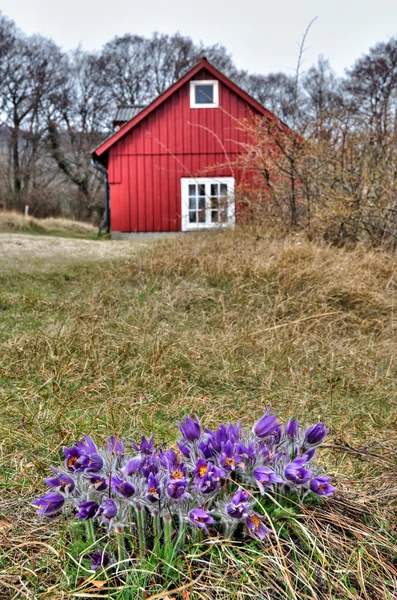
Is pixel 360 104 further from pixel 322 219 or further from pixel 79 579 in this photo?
pixel 79 579

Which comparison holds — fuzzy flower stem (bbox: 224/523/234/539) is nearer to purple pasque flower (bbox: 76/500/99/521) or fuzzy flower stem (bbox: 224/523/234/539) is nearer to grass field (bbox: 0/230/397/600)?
grass field (bbox: 0/230/397/600)

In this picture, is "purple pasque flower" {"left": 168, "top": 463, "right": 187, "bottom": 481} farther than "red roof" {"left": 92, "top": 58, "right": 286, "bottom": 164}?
No

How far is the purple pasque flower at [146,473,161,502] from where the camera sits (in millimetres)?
1079

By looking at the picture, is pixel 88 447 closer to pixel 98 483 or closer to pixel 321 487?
pixel 98 483

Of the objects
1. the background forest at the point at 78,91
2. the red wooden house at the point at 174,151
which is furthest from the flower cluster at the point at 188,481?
the background forest at the point at 78,91

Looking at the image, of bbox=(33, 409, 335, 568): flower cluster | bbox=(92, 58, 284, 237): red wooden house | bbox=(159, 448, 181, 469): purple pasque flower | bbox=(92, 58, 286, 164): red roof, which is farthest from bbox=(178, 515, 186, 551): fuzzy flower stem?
bbox=(92, 58, 286, 164): red roof

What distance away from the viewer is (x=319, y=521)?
123 cm

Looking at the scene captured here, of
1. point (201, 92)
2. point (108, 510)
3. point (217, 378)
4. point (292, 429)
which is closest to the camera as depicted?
point (108, 510)

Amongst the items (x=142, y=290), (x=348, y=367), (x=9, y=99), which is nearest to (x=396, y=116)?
(x=142, y=290)

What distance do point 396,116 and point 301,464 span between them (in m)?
6.41

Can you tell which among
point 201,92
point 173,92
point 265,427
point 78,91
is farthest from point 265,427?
point 78,91

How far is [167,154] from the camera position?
1359cm

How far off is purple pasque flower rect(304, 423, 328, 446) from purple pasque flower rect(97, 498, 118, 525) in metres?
0.50

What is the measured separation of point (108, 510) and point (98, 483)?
0.26 feet
